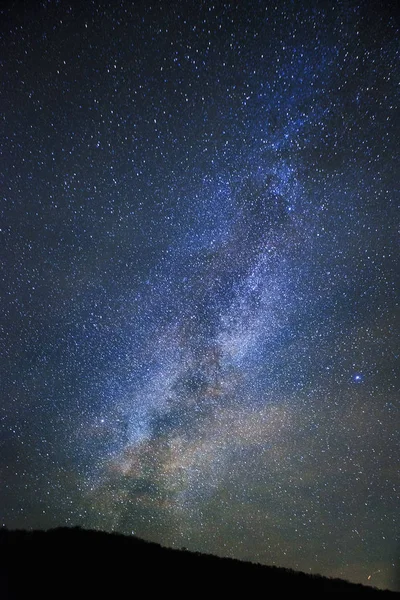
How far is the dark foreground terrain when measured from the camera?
443cm

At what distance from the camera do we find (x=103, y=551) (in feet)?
19.3

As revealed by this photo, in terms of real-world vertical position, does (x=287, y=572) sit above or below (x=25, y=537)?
below

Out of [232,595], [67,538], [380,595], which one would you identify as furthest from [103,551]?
[380,595]

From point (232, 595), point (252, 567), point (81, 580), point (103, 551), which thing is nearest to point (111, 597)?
point (81, 580)

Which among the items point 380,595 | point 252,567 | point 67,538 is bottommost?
point 380,595

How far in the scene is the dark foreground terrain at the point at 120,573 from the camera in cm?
443

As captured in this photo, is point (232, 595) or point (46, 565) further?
point (232, 595)

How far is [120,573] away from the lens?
511 centimetres

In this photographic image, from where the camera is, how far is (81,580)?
4570 millimetres

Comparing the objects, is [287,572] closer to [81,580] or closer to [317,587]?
[317,587]

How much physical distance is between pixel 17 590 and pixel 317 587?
5.79 metres

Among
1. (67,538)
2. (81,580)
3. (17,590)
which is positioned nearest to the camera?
(17,590)

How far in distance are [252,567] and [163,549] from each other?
6.50ft

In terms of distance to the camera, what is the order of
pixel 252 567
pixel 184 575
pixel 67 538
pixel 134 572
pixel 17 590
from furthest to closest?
pixel 252 567 < pixel 67 538 < pixel 184 575 < pixel 134 572 < pixel 17 590
